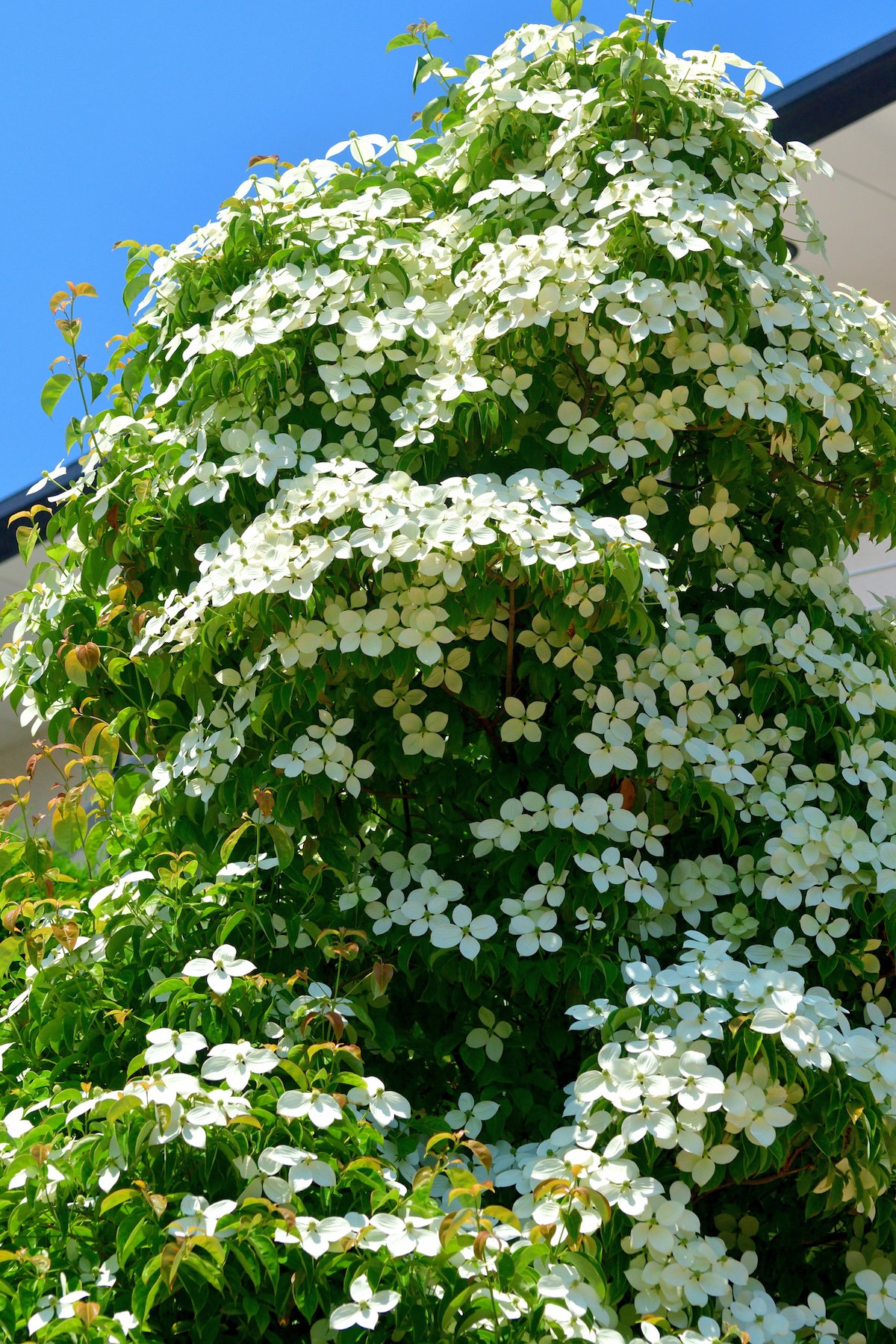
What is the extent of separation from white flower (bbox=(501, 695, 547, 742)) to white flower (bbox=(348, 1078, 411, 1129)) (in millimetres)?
595

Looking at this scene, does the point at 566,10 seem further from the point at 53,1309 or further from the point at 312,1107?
the point at 53,1309

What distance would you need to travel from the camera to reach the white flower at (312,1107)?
58.4 inches

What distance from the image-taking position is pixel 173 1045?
61.2 inches

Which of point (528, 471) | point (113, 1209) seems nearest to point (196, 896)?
point (113, 1209)

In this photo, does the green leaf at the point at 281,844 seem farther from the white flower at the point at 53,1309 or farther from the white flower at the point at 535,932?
the white flower at the point at 53,1309

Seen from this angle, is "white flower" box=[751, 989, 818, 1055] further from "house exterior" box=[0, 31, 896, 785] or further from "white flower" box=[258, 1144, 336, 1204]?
"house exterior" box=[0, 31, 896, 785]

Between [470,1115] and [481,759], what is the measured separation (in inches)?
23.7

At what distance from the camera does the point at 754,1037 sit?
5.29ft

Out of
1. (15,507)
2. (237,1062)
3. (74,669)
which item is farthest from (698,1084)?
(15,507)

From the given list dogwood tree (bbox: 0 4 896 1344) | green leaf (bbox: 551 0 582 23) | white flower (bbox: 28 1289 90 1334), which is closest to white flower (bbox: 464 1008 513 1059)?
dogwood tree (bbox: 0 4 896 1344)

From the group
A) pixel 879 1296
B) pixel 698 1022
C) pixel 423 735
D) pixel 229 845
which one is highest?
pixel 423 735

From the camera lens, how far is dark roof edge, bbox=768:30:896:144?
4250mm

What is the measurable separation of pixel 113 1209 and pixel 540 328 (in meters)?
1.38

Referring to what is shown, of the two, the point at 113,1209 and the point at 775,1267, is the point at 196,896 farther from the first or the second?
the point at 775,1267
